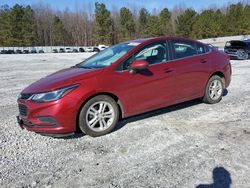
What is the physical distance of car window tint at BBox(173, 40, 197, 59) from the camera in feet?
18.7

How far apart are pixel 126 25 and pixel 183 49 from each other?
2907 inches

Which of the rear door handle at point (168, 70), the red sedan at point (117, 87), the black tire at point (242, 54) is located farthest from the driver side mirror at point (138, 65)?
the black tire at point (242, 54)

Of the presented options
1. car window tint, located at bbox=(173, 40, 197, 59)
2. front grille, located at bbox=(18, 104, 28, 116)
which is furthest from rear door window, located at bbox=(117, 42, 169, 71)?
front grille, located at bbox=(18, 104, 28, 116)

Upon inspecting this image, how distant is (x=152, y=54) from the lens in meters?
5.41

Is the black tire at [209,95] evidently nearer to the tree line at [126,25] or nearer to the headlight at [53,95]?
the headlight at [53,95]

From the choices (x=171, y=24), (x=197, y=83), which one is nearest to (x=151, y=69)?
(x=197, y=83)

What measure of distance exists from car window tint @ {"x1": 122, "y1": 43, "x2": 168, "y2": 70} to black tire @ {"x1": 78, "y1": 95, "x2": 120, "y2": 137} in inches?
29.6

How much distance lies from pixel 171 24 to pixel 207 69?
242 feet

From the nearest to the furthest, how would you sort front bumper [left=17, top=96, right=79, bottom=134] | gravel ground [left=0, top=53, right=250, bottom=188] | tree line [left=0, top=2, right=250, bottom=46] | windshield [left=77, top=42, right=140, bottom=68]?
1. gravel ground [left=0, top=53, right=250, bottom=188]
2. front bumper [left=17, top=96, right=79, bottom=134]
3. windshield [left=77, top=42, right=140, bottom=68]
4. tree line [left=0, top=2, right=250, bottom=46]

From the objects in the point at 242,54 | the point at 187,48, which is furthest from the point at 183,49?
the point at 242,54

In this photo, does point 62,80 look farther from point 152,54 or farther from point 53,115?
point 152,54

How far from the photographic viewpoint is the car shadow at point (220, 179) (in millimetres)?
3205

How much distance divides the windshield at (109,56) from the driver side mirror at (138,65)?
33cm

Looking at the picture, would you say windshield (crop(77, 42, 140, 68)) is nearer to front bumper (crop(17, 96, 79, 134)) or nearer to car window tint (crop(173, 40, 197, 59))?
car window tint (crop(173, 40, 197, 59))
